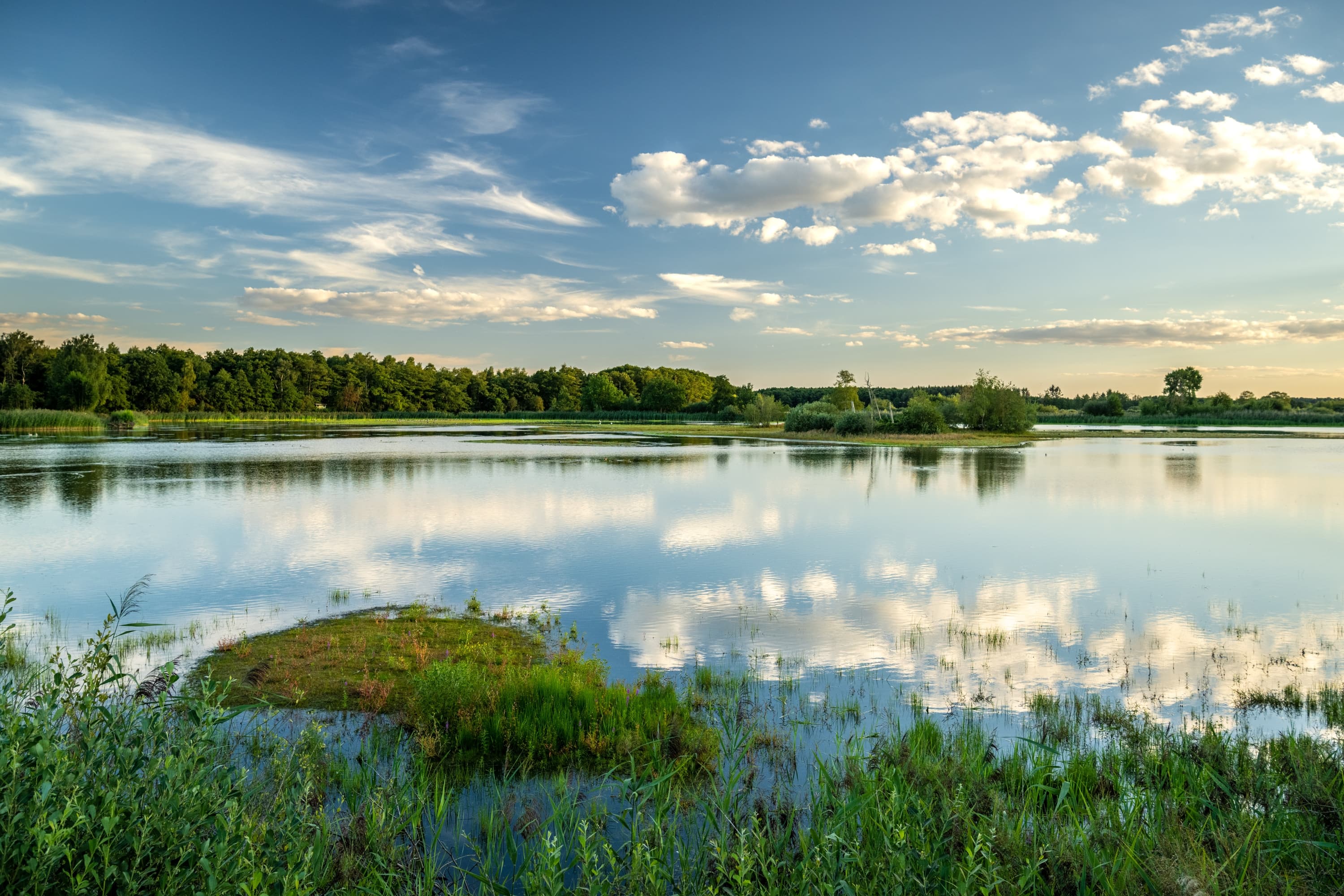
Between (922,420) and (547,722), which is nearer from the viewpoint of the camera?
(547,722)

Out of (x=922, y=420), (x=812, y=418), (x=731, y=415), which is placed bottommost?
(x=922, y=420)

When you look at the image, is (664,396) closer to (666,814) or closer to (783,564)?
(783,564)

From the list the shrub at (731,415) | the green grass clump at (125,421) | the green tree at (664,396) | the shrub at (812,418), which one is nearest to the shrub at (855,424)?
the shrub at (812,418)

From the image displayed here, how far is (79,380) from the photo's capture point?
3949 inches

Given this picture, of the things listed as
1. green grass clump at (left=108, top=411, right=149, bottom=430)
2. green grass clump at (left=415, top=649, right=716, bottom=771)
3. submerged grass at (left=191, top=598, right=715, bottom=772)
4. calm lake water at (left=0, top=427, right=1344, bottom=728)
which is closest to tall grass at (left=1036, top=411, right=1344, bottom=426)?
calm lake water at (left=0, top=427, right=1344, bottom=728)

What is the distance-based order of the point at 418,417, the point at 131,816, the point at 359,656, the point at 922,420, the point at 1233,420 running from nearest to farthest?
the point at 131,816 → the point at 359,656 → the point at 922,420 → the point at 1233,420 → the point at 418,417

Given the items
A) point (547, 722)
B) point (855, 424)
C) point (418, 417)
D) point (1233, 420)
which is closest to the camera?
point (547, 722)

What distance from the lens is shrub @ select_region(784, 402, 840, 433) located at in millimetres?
77625

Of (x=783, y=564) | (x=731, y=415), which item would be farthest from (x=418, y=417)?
(x=783, y=564)

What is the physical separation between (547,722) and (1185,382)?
499 ft

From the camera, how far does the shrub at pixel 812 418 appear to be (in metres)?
77.6

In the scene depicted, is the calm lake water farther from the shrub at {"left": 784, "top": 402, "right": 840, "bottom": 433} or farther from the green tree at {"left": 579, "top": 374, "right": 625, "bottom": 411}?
the green tree at {"left": 579, "top": 374, "right": 625, "bottom": 411}

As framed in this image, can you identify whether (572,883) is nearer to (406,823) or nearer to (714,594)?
(406,823)

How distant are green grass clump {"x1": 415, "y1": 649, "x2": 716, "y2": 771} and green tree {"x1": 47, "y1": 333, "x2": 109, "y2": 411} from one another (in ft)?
393
